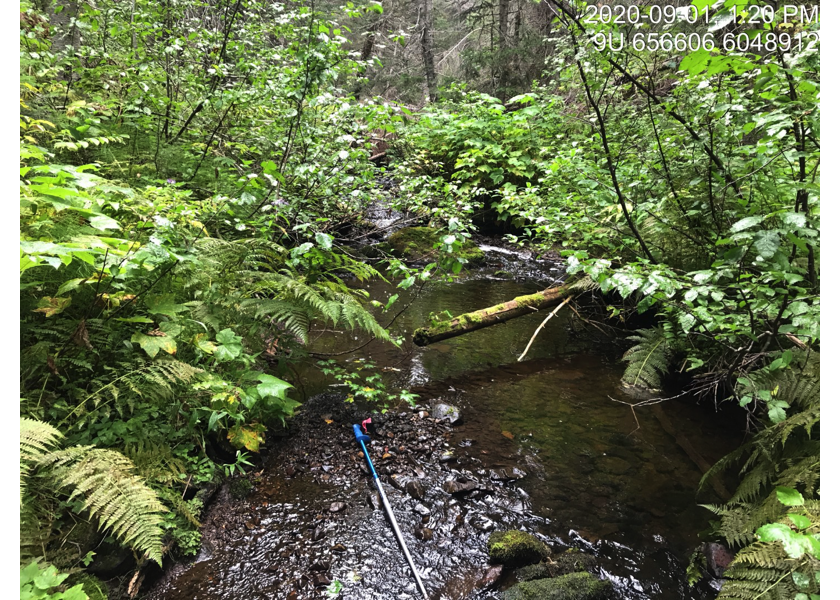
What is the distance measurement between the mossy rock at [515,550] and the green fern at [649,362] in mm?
2581

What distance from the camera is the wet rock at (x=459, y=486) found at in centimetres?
333

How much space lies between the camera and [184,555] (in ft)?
8.06

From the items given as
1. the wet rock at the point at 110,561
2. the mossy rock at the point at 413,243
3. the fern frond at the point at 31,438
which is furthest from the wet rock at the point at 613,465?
the mossy rock at the point at 413,243

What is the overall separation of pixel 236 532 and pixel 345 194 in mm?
3348

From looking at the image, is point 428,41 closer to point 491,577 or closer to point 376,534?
point 376,534

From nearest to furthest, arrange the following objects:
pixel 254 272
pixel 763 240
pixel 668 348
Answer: pixel 763 240 < pixel 254 272 < pixel 668 348

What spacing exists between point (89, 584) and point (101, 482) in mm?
518

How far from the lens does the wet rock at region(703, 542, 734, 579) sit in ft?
8.66

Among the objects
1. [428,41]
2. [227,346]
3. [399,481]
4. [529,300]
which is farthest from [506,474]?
[428,41]

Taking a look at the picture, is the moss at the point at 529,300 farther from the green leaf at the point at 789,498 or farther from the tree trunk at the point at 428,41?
the tree trunk at the point at 428,41

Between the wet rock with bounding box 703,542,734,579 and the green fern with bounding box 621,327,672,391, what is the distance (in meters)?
2.03

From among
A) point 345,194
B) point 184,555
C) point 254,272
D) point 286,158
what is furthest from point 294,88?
point 184,555

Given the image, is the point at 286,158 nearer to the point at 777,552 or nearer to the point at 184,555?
the point at 184,555

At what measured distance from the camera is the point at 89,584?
78.3 inches
